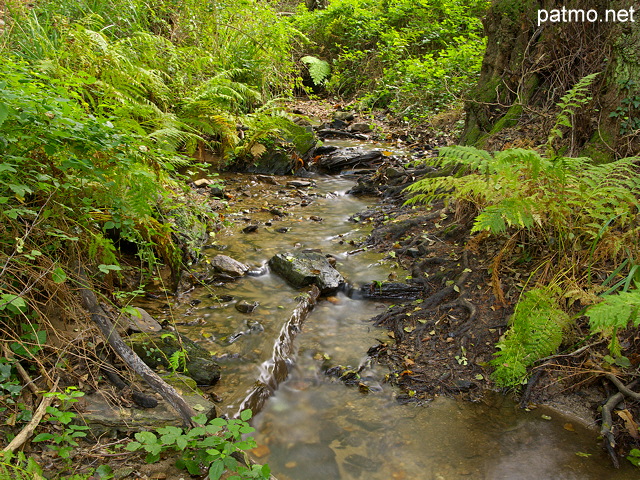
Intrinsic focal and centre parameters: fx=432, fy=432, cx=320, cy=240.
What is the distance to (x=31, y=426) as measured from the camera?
6.37 feet

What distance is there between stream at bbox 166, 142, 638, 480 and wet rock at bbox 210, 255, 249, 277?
0.14 meters

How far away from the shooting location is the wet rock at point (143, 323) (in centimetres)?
312

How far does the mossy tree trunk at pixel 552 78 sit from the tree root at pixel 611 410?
2.19m

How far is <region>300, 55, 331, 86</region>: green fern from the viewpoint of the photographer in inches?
543

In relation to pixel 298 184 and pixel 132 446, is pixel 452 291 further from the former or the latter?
pixel 298 184

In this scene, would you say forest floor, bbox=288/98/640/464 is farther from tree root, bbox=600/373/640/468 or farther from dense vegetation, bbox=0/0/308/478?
dense vegetation, bbox=0/0/308/478

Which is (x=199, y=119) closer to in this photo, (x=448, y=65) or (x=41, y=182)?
(x=41, y=182)

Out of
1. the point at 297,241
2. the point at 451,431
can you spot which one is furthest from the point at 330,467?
the point at 297,241

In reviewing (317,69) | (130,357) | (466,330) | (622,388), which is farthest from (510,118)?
(317,69)

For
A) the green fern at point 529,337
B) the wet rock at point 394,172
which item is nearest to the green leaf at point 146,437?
the green fern at point 529,337

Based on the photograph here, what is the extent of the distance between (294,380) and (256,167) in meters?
5.71

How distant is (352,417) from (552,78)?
14.7 feet

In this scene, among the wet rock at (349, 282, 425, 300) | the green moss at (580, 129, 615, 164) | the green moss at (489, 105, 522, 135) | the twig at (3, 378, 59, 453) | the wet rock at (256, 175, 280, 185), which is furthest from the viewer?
Answer: the wet rock at (256, 175, 280, 185)
